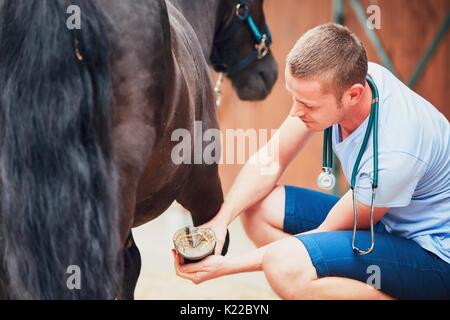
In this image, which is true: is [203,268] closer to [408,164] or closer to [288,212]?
[288,212]

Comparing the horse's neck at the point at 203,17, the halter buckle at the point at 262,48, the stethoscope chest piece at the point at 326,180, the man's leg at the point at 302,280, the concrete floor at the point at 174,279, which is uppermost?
the horse's neck at the point at 203,17

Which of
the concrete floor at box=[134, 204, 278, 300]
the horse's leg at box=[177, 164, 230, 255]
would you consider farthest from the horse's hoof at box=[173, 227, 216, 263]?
the concrete floor at box=[134, 204, 278, 300]

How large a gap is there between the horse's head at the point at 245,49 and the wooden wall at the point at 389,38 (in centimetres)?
226

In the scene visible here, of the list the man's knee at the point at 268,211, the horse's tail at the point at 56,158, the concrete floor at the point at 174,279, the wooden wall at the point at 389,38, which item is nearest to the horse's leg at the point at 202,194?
the man's knee at the point at 268,211

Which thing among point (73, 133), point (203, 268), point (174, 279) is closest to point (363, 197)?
point (203, 268)

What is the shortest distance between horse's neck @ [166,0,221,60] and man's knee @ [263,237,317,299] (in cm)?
94

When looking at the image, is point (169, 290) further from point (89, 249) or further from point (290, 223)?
point (89, 249)

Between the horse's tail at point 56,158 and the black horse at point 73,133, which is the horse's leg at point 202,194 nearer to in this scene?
the black horse at point 73,133

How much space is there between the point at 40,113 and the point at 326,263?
0.88m

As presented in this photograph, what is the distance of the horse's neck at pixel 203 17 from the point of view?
8.31 ft

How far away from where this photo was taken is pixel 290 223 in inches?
90.8

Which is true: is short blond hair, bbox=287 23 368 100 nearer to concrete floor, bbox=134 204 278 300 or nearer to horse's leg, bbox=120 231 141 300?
horse's leg, bbox=120 231 141 300
